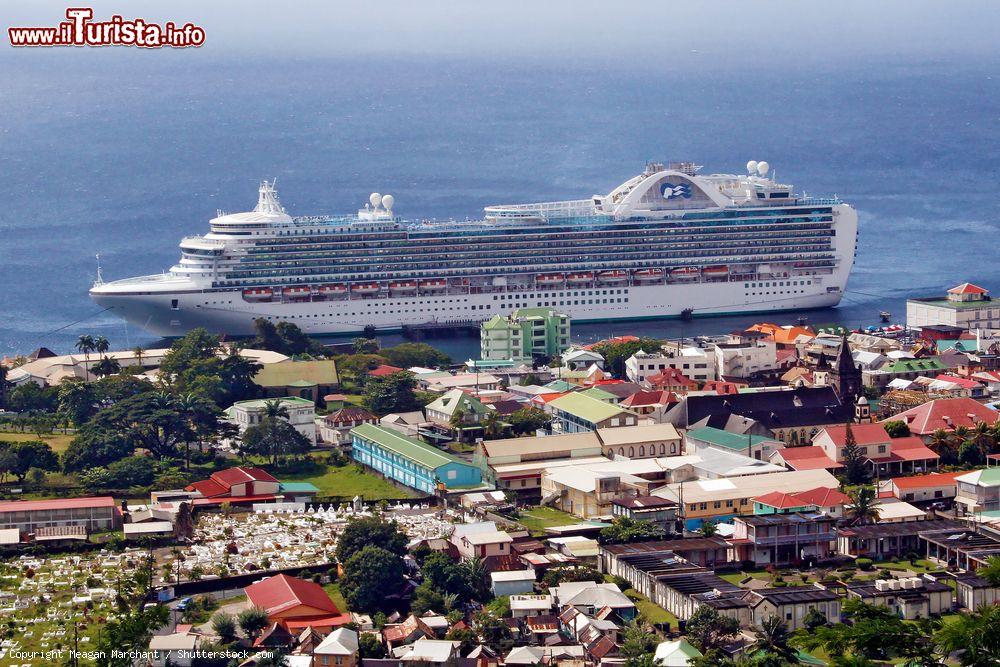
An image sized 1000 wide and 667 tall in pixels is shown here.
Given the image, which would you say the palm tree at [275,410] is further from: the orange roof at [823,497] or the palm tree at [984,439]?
the palm tree at [984,439]

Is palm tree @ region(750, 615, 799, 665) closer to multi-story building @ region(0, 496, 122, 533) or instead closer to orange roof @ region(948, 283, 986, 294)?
multi-story building @ region(0, 496, 122, 533)

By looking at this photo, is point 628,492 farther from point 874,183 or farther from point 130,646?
point 874,183

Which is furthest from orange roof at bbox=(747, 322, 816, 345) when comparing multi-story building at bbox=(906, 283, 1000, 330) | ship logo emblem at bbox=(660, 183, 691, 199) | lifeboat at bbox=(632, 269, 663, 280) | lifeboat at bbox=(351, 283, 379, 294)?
lifeboat at bbox=(351, 283, 379, 294)

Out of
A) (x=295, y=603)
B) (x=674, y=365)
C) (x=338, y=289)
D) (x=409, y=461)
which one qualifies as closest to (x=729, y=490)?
(x=409, y=461)

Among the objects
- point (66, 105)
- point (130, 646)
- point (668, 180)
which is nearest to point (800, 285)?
point (668, 180)

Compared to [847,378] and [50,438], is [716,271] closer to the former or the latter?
[847,378]

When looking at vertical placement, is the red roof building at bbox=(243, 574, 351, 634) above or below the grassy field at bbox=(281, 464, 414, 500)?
below

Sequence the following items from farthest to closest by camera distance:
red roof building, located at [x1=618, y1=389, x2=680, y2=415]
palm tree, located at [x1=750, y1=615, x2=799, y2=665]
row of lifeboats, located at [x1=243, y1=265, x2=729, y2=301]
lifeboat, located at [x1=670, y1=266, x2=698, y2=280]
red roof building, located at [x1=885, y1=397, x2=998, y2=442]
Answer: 1. lifeboat, located at [x1=670, y1=266, x2=698, y2=280]
2. row of lifeboats, located at [x1=243, y1=265, x2=729, y2=301]
3. red roof building, located at [x1=618, y1=389, x2=680, y2=415]
4. red roof building, located at [x1=885, y1=397, x2=998, y2=442]
5. palm tree, located at [x1=750, y1=615, x2=799, y2=665]
